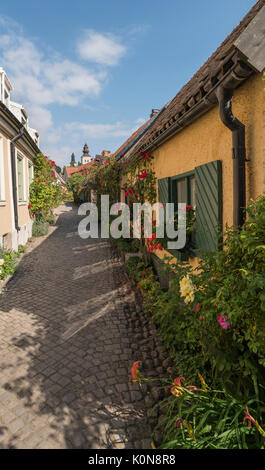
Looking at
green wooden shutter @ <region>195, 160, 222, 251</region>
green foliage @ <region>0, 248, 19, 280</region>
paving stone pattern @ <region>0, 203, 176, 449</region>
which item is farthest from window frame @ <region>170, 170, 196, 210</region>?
green foliage @ <region>0, 248, 19, 280</region>

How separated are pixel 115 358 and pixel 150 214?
3.53 metres

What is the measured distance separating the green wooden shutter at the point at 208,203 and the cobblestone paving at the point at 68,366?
1833 mm

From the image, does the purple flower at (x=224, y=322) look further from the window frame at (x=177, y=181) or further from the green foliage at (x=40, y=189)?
the green foliage at (x=40, y=189)

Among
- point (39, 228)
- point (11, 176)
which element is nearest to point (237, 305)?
point (11, 176)

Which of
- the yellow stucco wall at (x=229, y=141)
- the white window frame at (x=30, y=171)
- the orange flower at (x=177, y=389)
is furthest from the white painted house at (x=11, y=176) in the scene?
the orange flower at (x=177, y=389)

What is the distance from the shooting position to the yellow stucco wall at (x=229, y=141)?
7.64 ft

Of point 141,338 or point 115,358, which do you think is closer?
point 115,358

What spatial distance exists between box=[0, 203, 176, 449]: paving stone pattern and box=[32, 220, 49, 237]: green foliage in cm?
521

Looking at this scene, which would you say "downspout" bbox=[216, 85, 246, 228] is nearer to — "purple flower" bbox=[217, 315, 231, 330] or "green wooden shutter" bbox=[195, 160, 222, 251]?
"green wooden shutter" bbox=[195, 160, 222, 251]

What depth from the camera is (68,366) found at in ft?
Answer: 10.1

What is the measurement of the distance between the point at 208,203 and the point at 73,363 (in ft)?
8.53

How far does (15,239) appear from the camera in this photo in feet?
26.1

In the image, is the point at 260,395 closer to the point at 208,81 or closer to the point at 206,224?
the point at 206,224
